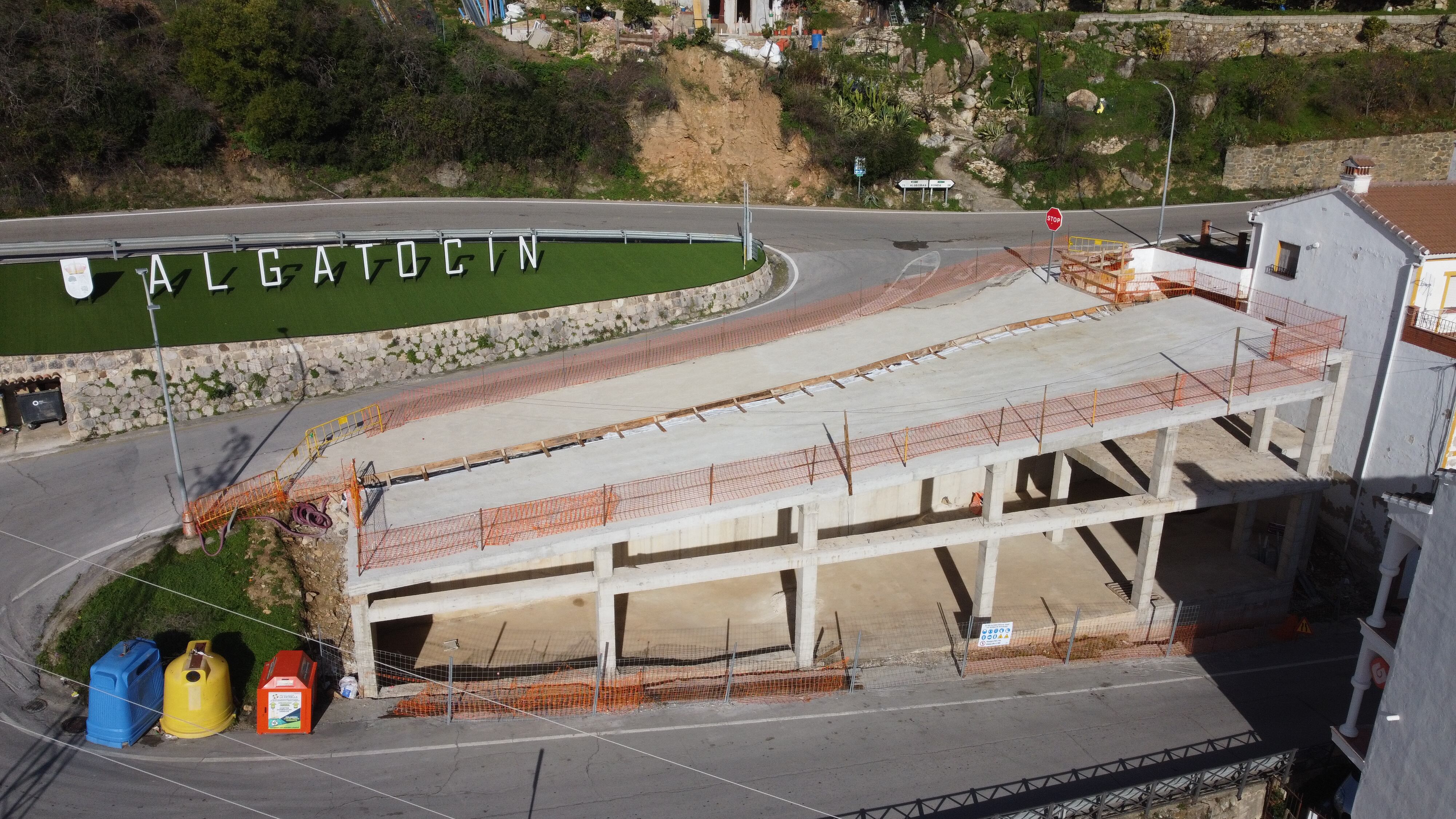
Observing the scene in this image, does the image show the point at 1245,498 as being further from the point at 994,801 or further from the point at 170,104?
the point at 170,104

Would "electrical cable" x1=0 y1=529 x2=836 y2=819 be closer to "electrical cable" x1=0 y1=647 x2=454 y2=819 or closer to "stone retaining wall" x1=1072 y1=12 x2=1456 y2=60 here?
"electrical cable" x1=0 y1=647 x2=454 y2=819

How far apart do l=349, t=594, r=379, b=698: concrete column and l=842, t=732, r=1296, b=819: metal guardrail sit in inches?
343

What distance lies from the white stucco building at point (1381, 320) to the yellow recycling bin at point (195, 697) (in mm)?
24771

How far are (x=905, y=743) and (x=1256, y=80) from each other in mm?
44927

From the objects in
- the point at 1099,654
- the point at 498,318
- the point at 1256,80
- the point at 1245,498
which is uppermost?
the point at 1256,80

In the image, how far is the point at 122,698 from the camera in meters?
17.1

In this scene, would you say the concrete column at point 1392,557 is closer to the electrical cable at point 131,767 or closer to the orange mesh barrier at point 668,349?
the orange mesh barrier at point 668,349

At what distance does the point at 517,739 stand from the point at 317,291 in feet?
54.7

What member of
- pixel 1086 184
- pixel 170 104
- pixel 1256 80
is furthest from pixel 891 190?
pixel 170 104

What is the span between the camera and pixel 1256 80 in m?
51.2

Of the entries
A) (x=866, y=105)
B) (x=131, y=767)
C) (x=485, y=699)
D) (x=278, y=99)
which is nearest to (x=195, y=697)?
(x=131, y=767)

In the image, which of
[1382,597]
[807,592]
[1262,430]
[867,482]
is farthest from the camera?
[1262,430]

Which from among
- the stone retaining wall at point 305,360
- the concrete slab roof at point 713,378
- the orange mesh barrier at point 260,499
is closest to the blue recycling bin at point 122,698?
the orange mesh barrier at point 260,499

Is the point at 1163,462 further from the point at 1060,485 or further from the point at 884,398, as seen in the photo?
the point at 884,398
